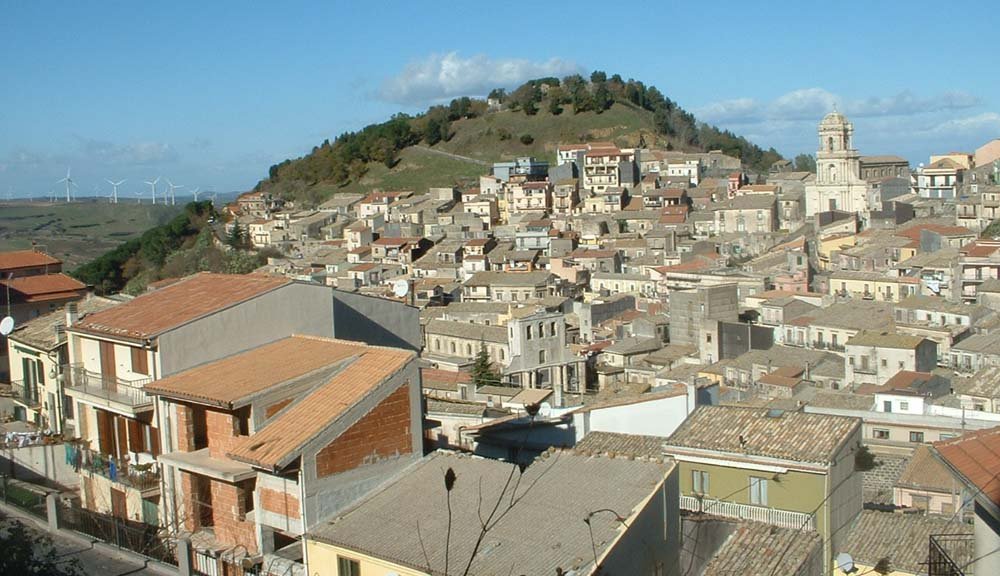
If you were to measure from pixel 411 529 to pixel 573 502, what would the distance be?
1.03m

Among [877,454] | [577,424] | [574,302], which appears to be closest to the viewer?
[577,424]

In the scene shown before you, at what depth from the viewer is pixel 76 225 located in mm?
56875

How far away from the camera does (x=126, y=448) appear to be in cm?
938

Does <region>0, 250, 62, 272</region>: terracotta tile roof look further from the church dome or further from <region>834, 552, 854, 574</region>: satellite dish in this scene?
the church dome

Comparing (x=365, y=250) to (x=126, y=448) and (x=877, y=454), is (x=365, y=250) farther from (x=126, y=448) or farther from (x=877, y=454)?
(x=126, y=448)

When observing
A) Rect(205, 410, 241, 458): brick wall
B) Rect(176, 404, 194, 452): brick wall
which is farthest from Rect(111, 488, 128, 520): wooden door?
Rect(205, 410, 241, 458): brick wall

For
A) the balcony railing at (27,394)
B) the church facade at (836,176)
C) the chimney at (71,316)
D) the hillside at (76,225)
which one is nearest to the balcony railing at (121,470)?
the chimney at (71,316)

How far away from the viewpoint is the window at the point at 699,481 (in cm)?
908

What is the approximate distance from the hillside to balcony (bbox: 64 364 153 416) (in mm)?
26666

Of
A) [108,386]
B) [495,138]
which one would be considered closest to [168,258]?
[495,138]

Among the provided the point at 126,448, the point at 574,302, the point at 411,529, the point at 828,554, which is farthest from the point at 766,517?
the point at 574,302

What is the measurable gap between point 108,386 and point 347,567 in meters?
3.83

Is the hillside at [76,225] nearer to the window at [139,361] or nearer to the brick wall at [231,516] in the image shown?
the window at [139,361]

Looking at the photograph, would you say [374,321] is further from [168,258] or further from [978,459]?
[168,258]
